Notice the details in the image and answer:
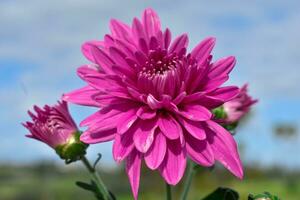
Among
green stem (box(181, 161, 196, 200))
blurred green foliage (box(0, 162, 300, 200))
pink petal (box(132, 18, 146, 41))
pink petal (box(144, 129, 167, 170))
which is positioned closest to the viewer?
pink petal (box(144, 129, 167, 170))

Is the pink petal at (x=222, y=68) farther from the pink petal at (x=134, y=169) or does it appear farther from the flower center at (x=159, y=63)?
the pink petal at (x=134, y=169)

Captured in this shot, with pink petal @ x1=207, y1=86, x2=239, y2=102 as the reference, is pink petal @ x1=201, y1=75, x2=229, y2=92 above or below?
above

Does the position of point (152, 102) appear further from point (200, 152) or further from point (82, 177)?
point (82, 177)

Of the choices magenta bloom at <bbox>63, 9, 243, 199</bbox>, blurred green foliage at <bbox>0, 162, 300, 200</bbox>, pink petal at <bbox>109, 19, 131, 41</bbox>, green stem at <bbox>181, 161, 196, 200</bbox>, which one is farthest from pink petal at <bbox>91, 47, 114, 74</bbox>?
blurred green foliage at <bbox>0, 162, 300, 200</bbox>

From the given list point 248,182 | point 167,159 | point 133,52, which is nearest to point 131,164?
point 167,159

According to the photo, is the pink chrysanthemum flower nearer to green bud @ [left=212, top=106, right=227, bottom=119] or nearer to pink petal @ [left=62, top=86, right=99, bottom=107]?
pink petal @ [left=62, top=86, right=99, bottom=107]

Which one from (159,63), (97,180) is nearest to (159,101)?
(159,63)

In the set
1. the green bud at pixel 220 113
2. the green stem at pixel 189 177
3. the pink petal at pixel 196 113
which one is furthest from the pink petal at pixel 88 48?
the green bud at pixel 220 113
